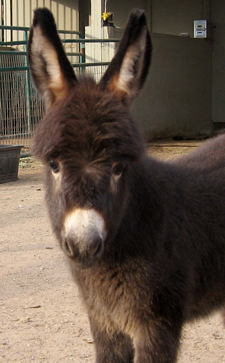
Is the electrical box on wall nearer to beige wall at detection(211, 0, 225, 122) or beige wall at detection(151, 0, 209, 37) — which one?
beige wall at detection(151, 0, 209, 37)

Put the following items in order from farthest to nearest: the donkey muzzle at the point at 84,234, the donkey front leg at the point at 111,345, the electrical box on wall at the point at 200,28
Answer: the electrical box on wall at the point at 200,28
the donkey front leg at the point at 111,345
the donkey muzzle at the point at 84,234

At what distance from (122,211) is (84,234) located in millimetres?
478

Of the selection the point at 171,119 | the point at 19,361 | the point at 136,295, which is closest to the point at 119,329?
the point at 136,295

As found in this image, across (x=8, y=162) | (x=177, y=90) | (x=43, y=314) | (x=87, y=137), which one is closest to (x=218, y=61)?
(x=177, y=90)

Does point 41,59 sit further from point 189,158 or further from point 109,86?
point 189,158

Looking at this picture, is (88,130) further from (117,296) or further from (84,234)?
(117,296)

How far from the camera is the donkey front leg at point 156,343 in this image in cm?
312

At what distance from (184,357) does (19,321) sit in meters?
1.29

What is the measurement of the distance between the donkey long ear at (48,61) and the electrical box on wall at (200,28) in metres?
14.5

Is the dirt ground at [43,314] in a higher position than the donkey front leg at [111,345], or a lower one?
lower

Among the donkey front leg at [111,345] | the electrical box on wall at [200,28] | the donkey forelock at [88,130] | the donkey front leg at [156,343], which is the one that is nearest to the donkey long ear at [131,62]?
the donkey forelock at [88,130]

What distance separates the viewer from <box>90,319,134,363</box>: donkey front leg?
134 inches

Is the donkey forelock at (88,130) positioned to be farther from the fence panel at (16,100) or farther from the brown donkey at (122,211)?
the fence panel at (16,100)

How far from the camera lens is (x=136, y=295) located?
3.09m
